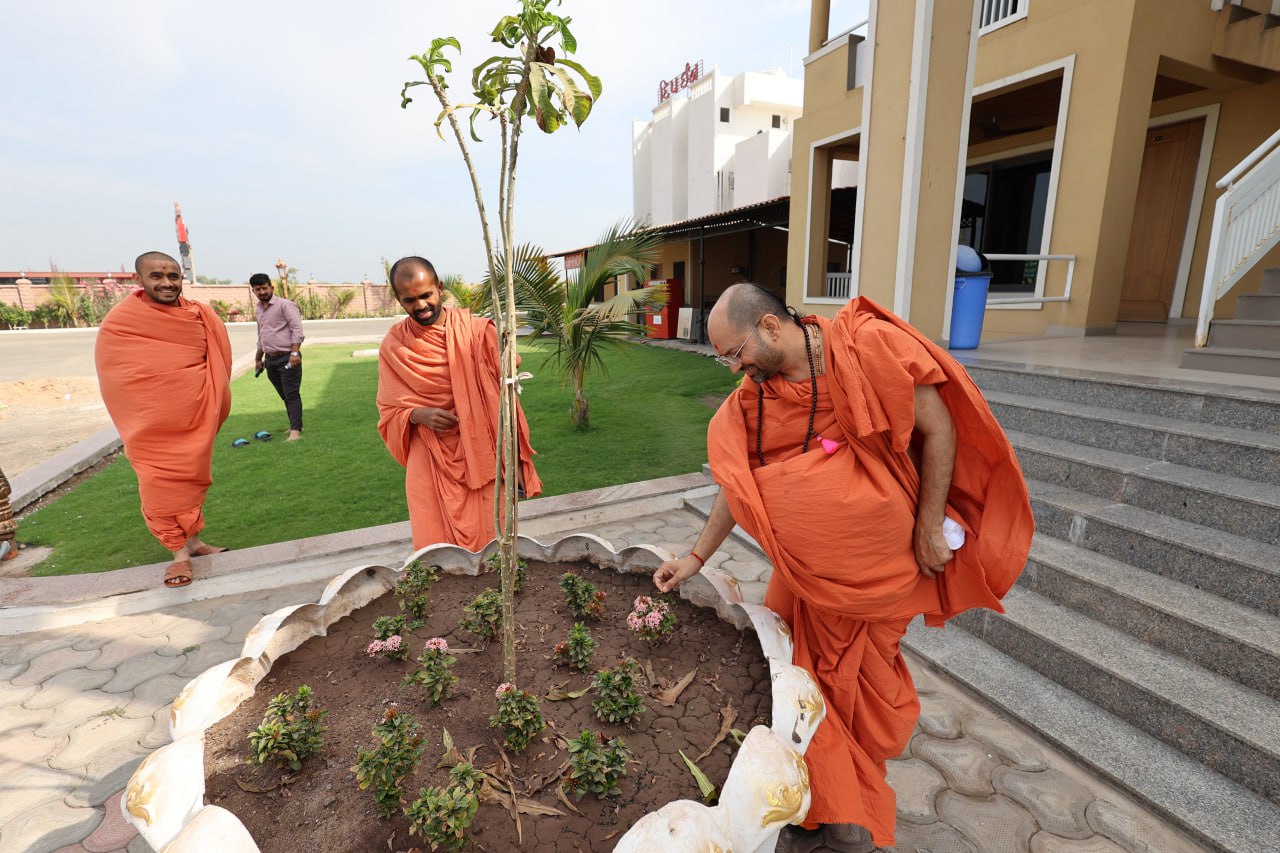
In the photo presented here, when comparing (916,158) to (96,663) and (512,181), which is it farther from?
(96,663)

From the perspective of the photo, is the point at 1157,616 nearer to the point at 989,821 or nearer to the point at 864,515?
the point at 989,821

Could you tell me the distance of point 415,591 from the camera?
2.16 m

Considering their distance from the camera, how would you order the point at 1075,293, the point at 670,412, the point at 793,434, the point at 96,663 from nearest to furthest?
the point at 793,434 → the point at 96,663 → the point at 1075,293 → the point at 670,412

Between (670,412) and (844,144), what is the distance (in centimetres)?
525

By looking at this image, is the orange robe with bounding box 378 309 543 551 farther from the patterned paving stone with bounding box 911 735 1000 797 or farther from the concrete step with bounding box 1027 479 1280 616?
the concrete step with bounding box 1027 479 1280 616

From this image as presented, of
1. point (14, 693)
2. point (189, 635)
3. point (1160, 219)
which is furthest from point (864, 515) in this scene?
point (1160, 219)

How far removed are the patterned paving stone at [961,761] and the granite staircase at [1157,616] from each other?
10.1 inches

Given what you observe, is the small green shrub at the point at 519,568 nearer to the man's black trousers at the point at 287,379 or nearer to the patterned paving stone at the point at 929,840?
the patterned paving stone at the point at 929,840

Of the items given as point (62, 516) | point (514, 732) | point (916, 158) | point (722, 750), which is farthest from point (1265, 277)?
point (62, 516)

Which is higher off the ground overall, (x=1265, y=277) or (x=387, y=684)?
(x=1265, y=277)

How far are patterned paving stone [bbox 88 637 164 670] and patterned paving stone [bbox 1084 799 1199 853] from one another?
3.94 meters

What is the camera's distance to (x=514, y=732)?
1.53 meters

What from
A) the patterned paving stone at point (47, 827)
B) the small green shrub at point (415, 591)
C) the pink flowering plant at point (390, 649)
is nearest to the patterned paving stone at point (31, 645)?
the patterned paving stone at point (47, 827)

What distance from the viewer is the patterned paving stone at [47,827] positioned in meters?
1.87
